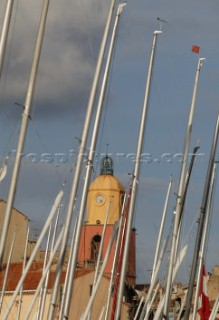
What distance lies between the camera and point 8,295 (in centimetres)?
6212

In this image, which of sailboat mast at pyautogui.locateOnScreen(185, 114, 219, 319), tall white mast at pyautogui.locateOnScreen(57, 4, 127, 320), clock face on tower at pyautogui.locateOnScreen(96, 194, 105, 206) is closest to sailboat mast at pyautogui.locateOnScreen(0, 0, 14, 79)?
tall white mast at pyautogui.locateOnScreen(57, 4, 127, 320)

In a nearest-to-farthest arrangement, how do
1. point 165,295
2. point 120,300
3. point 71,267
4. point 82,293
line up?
point 71,267
point 120,300
point 165,295
point 82,293

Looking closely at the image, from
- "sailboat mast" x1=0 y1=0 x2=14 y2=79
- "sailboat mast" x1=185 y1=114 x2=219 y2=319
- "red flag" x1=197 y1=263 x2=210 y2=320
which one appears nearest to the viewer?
"sailboat mast" x1=0 y1=0 x2=14 y2=79

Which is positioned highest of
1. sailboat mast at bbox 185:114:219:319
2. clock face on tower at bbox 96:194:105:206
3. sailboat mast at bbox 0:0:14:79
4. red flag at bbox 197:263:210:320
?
clock face on tower at bbox 96:194:105:206

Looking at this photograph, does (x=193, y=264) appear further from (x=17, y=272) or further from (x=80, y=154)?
(x=17, y=272)

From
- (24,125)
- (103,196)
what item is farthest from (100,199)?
(24,125)

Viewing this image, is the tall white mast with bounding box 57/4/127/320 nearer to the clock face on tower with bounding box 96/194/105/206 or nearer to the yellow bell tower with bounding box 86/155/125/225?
the yellow bell tower with bounding box 86/155/125/225

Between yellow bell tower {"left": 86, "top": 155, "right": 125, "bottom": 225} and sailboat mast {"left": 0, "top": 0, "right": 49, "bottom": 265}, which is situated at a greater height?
yellow bell tower {"left": 86, "top": 155, "right": 125, "bottom": 225}

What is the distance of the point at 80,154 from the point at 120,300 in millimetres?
4665

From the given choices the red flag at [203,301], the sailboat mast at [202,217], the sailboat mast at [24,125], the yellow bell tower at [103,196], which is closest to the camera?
the sailboat mast at [24,125]

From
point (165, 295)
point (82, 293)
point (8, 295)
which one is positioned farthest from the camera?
point (82, 293)

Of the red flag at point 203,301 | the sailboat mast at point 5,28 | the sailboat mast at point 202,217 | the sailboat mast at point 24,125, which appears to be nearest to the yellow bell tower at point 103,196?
the red flag at point 203,301

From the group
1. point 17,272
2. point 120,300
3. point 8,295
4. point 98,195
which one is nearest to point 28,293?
point 8,295

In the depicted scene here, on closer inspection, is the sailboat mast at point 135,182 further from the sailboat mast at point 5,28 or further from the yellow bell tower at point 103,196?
the yellow bell tower at point 103,196
